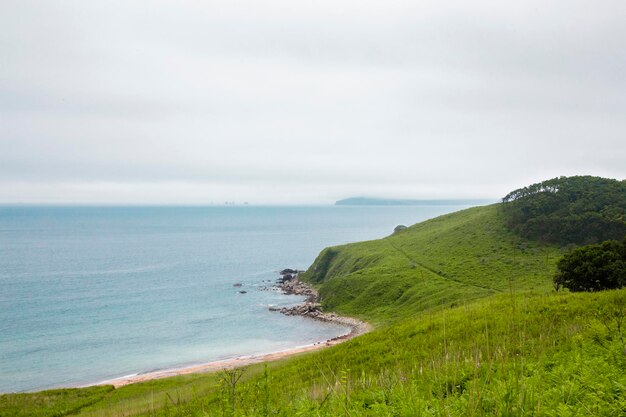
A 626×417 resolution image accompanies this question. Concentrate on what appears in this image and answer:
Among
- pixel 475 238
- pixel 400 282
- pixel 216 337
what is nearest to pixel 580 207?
pixel 475 238

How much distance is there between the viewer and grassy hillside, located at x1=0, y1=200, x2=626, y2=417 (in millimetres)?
7459

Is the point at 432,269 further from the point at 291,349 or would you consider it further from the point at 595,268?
the point at 595,268

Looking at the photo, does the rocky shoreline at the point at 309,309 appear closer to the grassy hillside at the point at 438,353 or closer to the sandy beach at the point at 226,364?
the sandy beach at the point at 226,364

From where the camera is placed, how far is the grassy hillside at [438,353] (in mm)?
7459

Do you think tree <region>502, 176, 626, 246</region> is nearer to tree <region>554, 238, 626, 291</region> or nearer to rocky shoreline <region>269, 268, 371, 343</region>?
rocky shoreline <region>269, 268, 371, 343</region>

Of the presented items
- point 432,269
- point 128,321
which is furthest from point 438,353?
point 128,321

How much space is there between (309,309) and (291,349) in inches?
927

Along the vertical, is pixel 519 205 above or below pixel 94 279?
above

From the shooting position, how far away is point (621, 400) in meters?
6.54

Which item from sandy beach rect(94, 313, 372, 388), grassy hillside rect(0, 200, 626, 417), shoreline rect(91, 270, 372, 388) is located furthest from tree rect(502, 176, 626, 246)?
sandy beach rect(94, 313, 372, 388)

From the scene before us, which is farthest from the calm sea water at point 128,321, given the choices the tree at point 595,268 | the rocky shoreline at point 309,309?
the tree at point 595,268

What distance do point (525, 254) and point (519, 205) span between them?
2667 centimetres

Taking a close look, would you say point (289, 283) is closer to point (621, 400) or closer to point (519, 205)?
point (519, 205)

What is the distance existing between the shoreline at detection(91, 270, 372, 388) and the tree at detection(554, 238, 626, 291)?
27.7 metres
